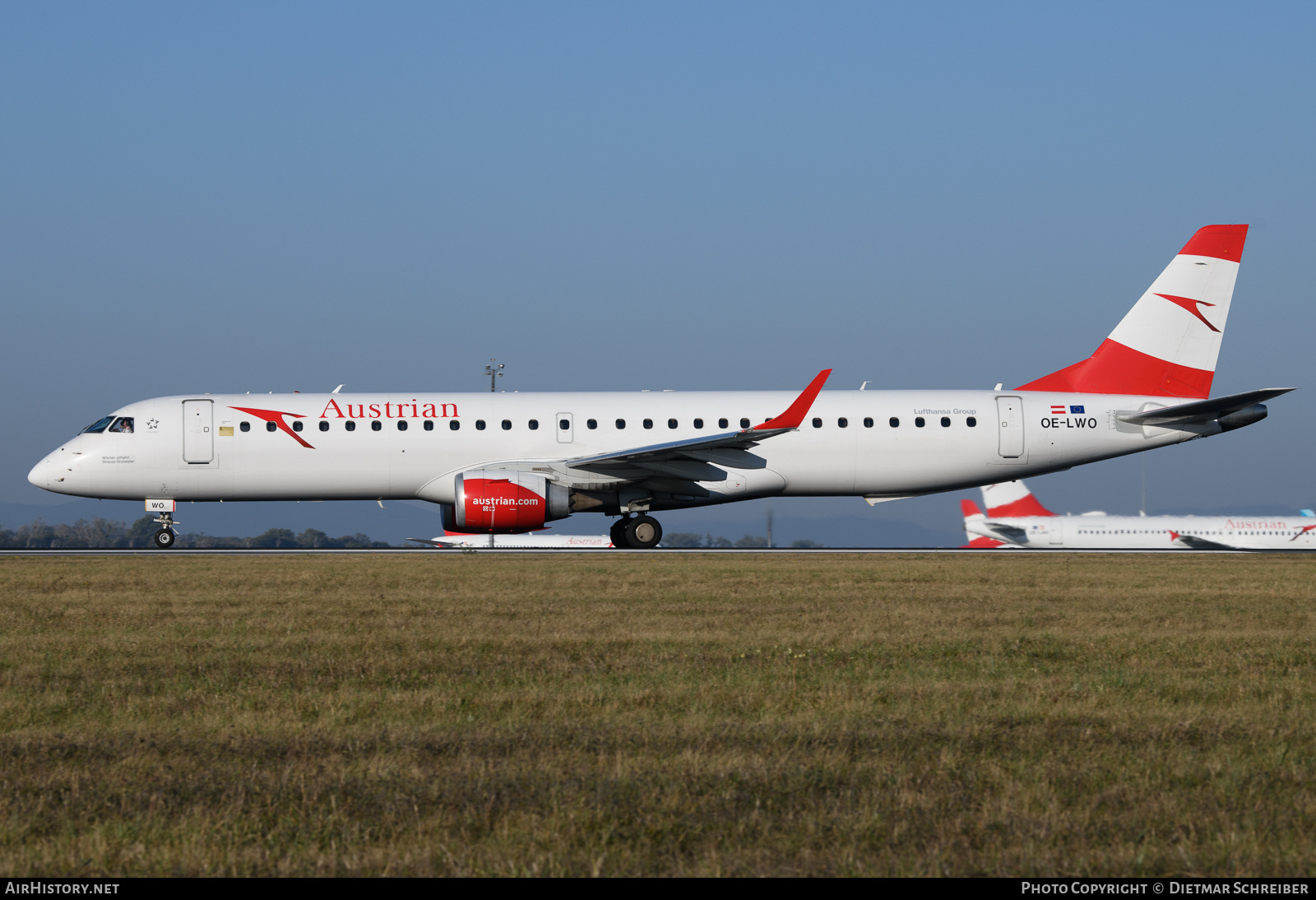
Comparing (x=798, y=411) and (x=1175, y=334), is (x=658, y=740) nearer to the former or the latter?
(x=798, y=411)

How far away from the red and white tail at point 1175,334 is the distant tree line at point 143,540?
1771 centimetres

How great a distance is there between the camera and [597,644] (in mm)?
9016

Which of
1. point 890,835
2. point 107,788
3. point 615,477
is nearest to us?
point 890,835

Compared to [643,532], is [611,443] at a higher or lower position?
higher

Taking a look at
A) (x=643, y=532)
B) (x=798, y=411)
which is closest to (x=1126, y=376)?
(x=798, y=411)

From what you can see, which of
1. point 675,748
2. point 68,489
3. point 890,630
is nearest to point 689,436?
point 68,489

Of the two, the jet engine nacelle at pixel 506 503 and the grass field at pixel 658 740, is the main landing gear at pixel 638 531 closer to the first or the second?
the jet engine nacelle at pixel 506 503

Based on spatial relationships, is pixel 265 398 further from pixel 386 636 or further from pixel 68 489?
pixel 386 636

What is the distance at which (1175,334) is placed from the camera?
88.8 ft

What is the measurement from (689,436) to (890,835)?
21.8 metres

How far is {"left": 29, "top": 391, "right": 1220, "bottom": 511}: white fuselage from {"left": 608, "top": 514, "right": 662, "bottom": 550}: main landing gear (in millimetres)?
431

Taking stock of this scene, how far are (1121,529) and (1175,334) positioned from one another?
145 ft

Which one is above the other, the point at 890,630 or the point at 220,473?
the point at 220,473

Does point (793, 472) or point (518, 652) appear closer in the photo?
point (518, 652)
